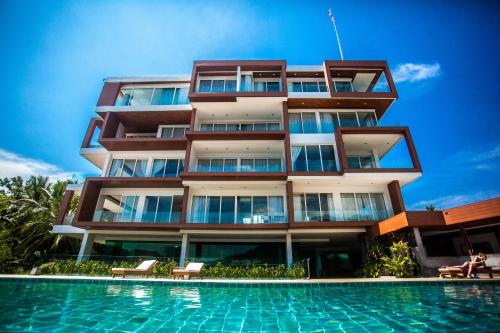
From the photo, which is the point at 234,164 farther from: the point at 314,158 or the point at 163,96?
the point at 163,96

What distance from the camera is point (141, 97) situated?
2225 cm

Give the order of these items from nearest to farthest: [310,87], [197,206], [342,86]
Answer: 1. [197,206]
2. [342,86]
3. [310,87]

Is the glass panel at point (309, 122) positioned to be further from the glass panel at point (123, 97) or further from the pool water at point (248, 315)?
the glass panel at point (123, 97)

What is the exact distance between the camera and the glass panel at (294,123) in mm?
19641

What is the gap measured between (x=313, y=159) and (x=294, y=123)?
397cm

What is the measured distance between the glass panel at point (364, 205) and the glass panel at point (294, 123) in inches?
280

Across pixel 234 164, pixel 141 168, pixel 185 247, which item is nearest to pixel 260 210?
pixel 234 164

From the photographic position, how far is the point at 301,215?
16.5 meters

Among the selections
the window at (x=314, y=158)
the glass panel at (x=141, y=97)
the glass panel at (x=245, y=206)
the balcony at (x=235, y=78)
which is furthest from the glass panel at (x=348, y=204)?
the glass panel at (x=141, y=97)

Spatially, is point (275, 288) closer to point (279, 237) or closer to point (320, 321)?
point (320, 321)

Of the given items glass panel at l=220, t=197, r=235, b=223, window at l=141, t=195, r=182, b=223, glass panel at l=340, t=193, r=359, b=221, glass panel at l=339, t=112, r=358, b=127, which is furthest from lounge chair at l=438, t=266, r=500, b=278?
window at l=141, t=195, r=182, b=223

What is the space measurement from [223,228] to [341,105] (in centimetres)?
1445

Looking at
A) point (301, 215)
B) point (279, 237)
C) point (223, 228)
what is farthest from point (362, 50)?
point (223, 228)

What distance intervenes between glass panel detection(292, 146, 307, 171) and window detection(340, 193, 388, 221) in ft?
12.7
